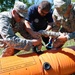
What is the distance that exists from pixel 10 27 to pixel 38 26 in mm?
1130

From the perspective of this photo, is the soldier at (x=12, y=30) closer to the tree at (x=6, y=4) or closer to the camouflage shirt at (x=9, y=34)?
the camouflage shirt at (x=9, y=34)

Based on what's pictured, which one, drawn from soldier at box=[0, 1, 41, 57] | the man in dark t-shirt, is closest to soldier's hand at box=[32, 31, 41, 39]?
the man in dark t-shirt

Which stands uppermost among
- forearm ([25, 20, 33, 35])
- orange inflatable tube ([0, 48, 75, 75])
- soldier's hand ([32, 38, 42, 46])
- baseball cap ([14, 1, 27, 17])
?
baseball cap ([14, 1, 27, 17])

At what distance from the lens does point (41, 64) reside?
200 inches

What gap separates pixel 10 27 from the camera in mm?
5043

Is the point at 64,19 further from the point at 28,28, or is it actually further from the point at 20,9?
the point at 20,9

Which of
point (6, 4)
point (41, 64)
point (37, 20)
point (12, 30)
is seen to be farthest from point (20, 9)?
point (6, 4)

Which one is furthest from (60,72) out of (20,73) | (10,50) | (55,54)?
(10,50)

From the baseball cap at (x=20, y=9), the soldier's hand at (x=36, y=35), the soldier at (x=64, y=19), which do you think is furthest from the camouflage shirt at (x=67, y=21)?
the baseball cap at (x=20, y=9)

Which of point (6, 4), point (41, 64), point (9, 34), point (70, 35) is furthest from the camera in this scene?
point (6, 4)

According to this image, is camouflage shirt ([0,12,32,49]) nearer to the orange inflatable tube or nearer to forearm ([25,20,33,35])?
the orange inflatable tube

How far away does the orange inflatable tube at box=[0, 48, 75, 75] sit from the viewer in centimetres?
487

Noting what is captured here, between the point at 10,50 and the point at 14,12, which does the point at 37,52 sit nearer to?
the point at 10,50

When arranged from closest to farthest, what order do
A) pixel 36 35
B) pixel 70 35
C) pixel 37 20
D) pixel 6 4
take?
pixel 70 35, pixel 36 35, pixel 37 20, pixel 6 4
